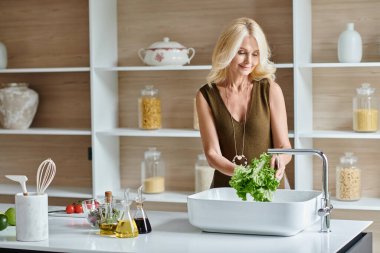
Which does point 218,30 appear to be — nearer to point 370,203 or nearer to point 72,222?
point 370,203

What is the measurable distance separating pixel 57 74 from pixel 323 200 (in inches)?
107

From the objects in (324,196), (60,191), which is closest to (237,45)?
(324,196)

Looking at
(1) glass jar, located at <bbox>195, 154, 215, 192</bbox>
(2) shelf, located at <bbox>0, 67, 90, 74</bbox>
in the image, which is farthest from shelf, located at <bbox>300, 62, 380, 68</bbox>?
(2) shelf, located at <bbox>0, 67, 90, 74</bbox>

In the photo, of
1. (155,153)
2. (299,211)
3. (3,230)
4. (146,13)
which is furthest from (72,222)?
(146,13)

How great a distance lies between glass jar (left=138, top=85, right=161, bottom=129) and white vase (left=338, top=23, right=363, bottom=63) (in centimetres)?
116

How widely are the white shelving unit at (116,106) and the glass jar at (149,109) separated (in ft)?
0.19

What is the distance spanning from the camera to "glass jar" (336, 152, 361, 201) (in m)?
4.07

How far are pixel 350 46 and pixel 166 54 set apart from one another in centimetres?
106

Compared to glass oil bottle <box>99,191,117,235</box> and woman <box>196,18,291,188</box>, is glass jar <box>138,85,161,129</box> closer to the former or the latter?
woman <box>196,18,291,188</box>

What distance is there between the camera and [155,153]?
458cm

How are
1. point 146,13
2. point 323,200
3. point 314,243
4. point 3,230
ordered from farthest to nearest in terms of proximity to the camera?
point 146,13 < point 3,230 < point 323,200 < point 314,243

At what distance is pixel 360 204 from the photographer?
4.02 metres

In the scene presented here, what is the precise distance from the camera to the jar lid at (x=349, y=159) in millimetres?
4125

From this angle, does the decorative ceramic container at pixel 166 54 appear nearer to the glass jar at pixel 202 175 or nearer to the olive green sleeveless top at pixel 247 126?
the glass jar at pixel 202 175
